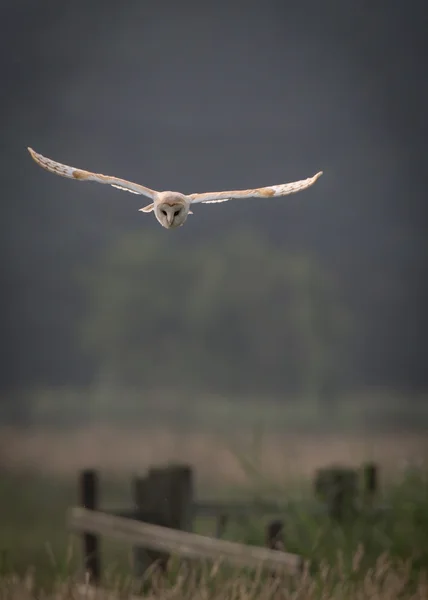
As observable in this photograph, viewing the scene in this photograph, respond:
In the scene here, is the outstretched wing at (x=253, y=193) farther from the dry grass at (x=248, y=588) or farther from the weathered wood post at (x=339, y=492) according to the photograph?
the weathered wood post at (x=339, y=492)

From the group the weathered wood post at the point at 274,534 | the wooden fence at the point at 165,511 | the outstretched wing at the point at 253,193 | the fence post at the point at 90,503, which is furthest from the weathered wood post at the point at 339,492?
the outstretched wing at the point at 253,193

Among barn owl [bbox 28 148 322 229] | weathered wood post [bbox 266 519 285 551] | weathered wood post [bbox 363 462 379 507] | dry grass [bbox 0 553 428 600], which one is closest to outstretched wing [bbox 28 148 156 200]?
barn owl [bbox 28 148 322 229]

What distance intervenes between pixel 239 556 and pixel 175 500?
1.08ft

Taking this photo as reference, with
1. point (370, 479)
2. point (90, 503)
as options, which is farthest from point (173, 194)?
point (370, 479)

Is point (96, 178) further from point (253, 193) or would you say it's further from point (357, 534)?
point (357, 534)

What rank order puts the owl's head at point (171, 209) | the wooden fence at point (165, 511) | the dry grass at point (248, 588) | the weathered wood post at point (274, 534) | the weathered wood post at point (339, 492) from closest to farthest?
1. the owl's head at point (171, 209)
2. the dry grass at point (248, 588)
3. the weathered wood post at point (274, 534)
4. the wooden fence at point (165, 511)
5. the weathered wood post at point (339, 492)

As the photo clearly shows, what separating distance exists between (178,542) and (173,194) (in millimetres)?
974

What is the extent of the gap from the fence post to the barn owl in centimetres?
100

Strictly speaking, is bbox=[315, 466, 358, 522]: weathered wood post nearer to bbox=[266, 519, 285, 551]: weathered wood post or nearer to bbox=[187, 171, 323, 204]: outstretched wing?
bbox=[266, 519, 285, 551]: weathered wood post

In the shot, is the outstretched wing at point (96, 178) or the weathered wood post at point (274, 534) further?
the weathered wood post at point (274, 534)

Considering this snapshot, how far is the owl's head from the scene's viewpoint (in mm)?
1523

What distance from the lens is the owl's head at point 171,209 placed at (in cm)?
152

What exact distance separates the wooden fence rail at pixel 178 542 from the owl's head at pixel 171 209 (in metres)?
0.81

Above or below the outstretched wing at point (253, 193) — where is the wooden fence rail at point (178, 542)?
below
